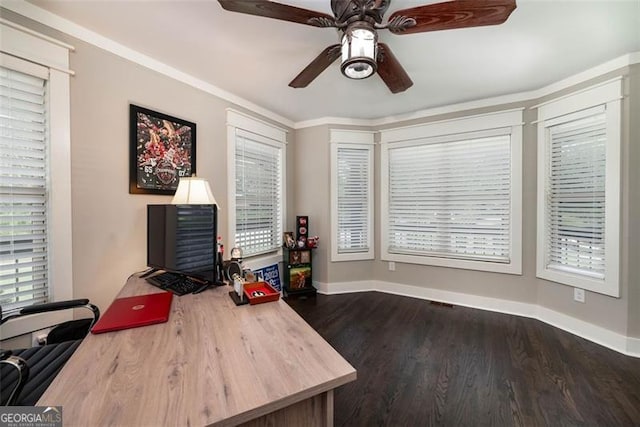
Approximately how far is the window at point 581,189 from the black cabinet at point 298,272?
264cm

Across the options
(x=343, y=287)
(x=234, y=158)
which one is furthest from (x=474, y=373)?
(x=234, y=158)

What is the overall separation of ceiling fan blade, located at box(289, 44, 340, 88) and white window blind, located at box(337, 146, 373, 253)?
5.53 ft

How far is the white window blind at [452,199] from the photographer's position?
9.77 ft

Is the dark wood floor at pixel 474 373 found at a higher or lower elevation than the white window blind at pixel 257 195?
lower

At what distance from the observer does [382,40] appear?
1.91 m

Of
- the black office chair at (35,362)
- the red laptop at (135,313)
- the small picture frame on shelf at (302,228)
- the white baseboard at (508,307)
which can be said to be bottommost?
the white baseboard at (508,307)

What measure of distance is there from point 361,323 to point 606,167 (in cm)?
265

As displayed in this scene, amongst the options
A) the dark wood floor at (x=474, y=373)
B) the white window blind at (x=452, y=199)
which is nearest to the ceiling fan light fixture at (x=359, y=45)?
the dark wood floor at (x=474, y=373)

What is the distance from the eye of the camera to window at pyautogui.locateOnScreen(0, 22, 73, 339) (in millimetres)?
1504

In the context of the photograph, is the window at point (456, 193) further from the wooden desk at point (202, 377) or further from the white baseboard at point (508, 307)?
the wooden desk at point (202, 377)

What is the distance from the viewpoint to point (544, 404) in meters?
1.62

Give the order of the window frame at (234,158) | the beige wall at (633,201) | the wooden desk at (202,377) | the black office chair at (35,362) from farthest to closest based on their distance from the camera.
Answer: the window frame at (234,158), the beige wall at (633,201), the black office chair at (35,362), the wooden desk at (202,377)

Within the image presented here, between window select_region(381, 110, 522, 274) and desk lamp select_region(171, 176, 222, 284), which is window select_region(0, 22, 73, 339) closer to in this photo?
desk lamp select_region(171, 176, 222, 284)

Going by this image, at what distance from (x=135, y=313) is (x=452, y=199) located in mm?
3302
